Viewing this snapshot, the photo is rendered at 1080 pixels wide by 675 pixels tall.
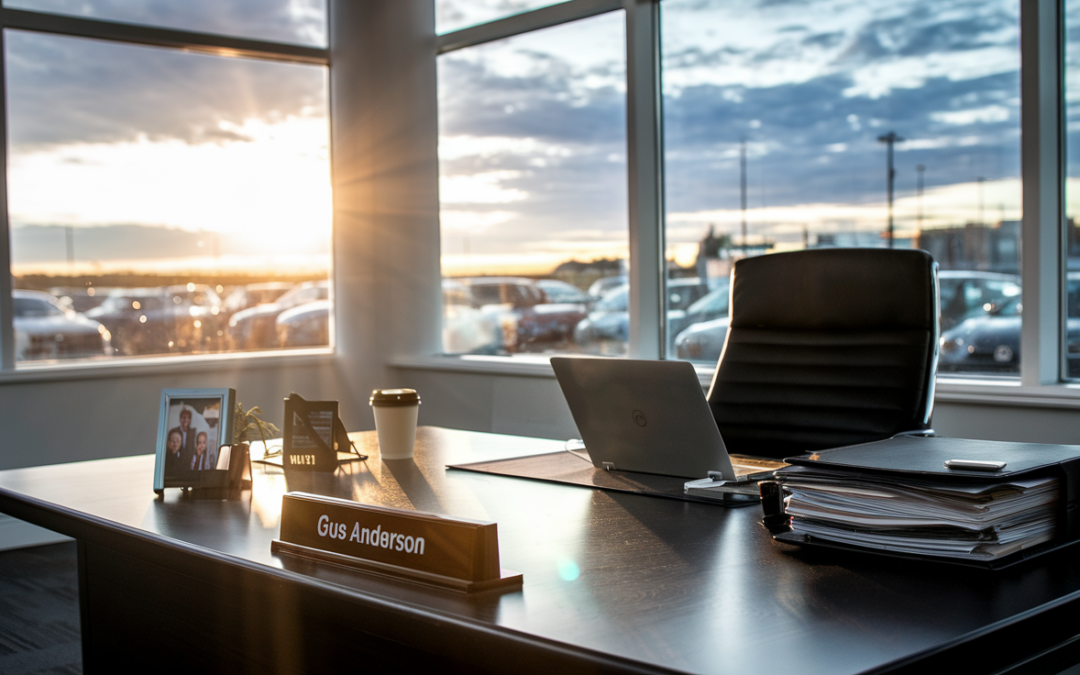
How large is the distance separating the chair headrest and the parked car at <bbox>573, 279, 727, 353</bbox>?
161 cm

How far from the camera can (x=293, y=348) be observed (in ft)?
16.9

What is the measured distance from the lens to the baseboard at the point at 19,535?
13.7 ft

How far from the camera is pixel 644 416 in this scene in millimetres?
1688

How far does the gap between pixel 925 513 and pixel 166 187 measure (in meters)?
4.48

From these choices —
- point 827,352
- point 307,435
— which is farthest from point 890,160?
point 307,435

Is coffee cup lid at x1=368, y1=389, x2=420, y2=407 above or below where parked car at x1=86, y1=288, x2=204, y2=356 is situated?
below

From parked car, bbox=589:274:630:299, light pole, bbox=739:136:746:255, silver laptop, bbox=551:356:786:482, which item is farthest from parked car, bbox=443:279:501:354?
silver laptop, bbox=551:356:786:482

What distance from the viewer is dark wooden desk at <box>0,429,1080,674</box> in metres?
0.84

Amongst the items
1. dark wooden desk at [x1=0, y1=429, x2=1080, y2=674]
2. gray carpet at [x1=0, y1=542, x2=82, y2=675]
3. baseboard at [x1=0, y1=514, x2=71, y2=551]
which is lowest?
gray carpet at [x1=0, y1=542, x2=82, y2=675]

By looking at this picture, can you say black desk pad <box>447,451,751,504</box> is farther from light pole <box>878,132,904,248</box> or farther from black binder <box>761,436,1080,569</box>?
light pole <box>878,132,904,248</box>

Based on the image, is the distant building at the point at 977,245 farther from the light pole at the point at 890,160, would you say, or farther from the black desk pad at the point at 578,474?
the black desk pad at the point at 578,474

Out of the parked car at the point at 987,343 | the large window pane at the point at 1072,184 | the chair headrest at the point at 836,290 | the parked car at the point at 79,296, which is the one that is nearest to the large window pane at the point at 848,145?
the parked car at the point at 987,343

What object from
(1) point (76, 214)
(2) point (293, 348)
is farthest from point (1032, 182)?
(1) point (76, 214)

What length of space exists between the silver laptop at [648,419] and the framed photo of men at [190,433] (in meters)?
0.64
